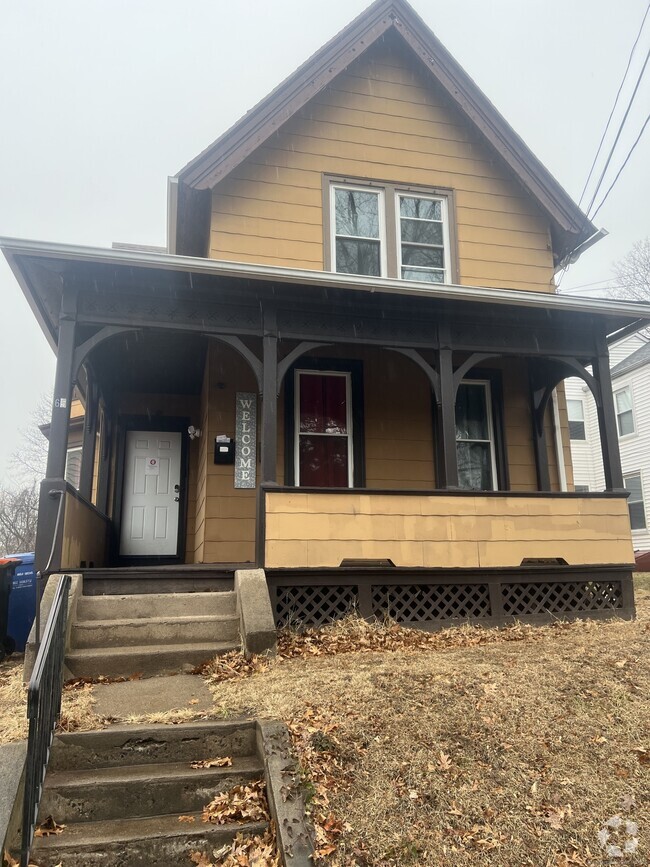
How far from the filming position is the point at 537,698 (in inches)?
197

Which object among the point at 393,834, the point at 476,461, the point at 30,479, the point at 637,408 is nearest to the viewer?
the point at 393,834

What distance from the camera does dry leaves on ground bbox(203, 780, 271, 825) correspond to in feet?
12.8

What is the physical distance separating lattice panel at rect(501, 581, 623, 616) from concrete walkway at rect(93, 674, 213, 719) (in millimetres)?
3973

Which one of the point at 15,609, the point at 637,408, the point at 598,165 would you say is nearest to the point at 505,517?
the point at 15,609

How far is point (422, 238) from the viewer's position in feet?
34.1

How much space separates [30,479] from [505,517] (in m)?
41.1

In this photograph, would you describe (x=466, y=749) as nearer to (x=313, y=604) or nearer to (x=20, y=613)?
(x=313, y=604)

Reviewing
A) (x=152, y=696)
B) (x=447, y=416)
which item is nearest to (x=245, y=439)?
(x=447, y=416)

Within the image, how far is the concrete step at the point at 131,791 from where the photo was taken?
397 centimetres

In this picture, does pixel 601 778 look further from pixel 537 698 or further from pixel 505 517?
pixel 505 517

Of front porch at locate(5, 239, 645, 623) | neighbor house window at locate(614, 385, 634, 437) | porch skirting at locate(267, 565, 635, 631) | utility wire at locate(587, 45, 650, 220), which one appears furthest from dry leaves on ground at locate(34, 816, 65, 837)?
neighbor house window at locate(614, 385, 634, 437)

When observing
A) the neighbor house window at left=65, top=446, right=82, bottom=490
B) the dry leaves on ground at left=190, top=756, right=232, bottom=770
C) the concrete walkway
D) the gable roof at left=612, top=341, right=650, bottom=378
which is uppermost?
the gable roof at left=612, top=341, right=650, bottom=378

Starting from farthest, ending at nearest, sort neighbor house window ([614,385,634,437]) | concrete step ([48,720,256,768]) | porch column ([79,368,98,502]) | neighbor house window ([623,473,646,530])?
1. neighbor house window ([614,385,634,437])
2. neighbor house window ([623,473,646,530])
3. porch column ([79,368,98,502])
4. concrete step ([48,720,256,768])

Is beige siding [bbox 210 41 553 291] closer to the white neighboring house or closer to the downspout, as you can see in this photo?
the downspout
